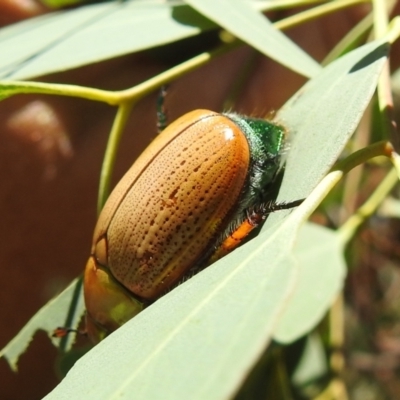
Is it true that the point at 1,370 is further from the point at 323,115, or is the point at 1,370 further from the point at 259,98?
the point at 259,98

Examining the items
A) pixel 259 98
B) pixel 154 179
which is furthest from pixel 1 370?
pixel 259 98

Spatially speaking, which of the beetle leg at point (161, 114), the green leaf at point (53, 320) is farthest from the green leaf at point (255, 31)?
the green leaf at point (53, 320)

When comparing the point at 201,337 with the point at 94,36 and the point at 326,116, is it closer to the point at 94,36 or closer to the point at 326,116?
the point at 326,116

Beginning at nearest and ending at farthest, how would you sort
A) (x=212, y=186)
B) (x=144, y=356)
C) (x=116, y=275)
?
→ (x=144, y=356), (x=212, y=186), (x=116, y=275)

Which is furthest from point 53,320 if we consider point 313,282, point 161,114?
point 313,282

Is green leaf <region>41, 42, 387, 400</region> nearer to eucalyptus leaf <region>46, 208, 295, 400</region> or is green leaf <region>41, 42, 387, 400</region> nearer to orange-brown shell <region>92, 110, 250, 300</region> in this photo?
eucalyptus leaf <region>46, 208, 295, 400</region>

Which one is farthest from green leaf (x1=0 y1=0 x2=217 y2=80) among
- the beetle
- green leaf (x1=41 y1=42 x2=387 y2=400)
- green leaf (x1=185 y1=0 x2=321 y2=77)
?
green leaf (x1=41 y1=42 x2=387 y2=400)

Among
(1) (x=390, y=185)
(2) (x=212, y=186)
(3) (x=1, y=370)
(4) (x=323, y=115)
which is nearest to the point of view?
(4) (x=323, y=115)
